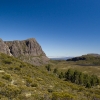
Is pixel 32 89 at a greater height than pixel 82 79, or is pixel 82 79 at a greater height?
pixel 32 89

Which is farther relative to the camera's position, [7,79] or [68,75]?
[68,75]

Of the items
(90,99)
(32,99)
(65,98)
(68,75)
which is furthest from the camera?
(68,75)

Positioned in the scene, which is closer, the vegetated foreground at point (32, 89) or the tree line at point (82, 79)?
the vegetated foreground at point (32, 89)

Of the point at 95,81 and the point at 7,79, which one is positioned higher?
the point at 7,79

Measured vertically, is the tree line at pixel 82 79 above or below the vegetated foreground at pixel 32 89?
below

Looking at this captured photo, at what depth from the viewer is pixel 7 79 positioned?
65.1ft

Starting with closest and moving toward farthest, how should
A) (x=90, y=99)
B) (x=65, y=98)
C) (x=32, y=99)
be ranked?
(x=32, y=99) < (x=65, y=98) < (x=90, y=99)

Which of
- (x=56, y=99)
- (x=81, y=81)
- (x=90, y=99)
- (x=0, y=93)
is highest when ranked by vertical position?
(x=0, y=93)

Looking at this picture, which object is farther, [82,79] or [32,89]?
[82,79]

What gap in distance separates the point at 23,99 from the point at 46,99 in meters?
2.36

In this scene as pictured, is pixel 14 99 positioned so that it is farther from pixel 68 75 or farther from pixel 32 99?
pixel 68 75

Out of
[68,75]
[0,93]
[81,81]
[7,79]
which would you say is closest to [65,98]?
[0,93]

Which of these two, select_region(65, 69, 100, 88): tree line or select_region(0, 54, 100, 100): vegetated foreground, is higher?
select_region(0, 54, 100, 100): vegetated foreground

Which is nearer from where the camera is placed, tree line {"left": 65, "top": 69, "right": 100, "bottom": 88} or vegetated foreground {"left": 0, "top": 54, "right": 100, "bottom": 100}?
vegetated foreground {"left": 0, "top": 54, "right": 100, "bottom": 100}
